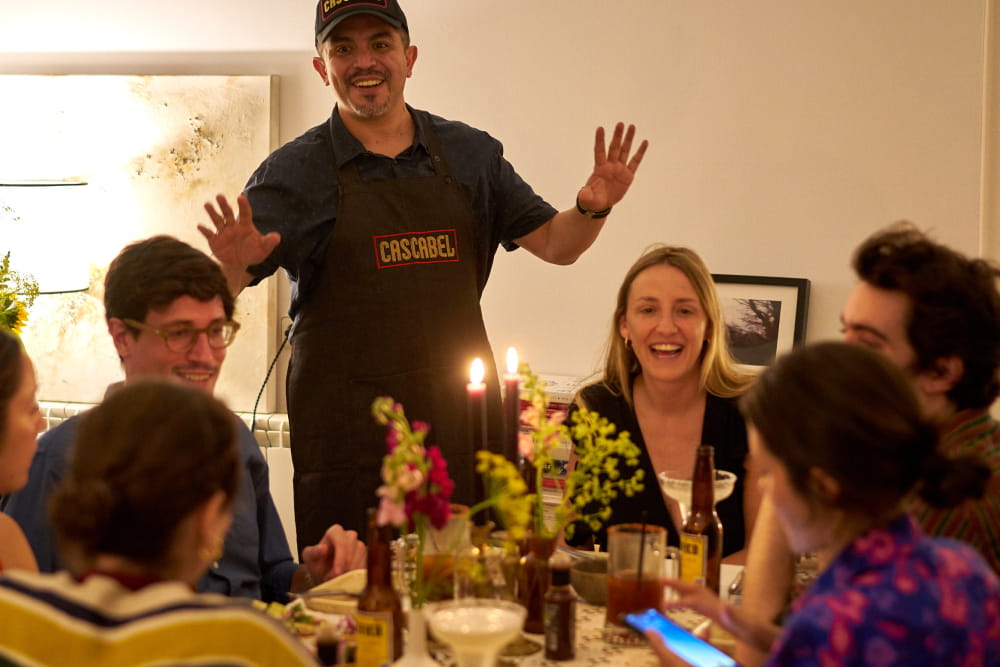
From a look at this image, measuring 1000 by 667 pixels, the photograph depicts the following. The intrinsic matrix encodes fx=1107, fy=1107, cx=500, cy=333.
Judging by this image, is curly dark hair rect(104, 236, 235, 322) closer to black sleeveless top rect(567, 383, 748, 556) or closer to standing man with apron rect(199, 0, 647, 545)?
standing man with apron rect(199, 0, 647, 545)

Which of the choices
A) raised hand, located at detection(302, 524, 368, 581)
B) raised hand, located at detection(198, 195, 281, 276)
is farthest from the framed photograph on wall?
raised hand, located at detection(302, 524, 368, 581)

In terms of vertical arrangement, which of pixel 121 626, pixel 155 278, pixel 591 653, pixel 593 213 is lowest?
pixel 591 653

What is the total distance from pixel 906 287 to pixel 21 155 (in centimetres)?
368

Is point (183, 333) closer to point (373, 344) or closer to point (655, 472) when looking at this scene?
point (373, 344)

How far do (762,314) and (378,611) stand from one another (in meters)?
2.30

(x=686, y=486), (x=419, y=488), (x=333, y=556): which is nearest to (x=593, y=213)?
(x=686, y=486)

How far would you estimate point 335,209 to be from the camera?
2.89m

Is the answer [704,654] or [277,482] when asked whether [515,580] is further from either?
[277,482]

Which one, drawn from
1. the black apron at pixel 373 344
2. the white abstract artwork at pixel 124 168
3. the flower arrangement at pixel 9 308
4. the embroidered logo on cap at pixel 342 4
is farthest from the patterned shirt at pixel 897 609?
the white abstract artwork at pixel 124 168

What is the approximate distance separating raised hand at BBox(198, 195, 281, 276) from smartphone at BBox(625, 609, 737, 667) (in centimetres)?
139

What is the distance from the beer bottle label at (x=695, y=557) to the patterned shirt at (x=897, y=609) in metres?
0.76

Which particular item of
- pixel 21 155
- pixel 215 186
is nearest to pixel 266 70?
pixel 215 186

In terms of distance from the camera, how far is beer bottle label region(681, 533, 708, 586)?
2.03 metres

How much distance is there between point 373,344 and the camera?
2.91 meters
